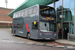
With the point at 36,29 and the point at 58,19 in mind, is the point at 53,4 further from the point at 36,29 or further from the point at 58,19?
the point at 36,29

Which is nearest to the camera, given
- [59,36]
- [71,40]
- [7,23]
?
[71,40]

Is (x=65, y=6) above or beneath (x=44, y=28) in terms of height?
above

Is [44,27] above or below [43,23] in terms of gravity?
below

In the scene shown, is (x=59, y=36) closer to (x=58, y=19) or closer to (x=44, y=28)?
(x=58, y=19)

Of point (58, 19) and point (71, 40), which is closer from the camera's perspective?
point (71, 40)

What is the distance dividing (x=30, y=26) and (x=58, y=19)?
418 centimetres

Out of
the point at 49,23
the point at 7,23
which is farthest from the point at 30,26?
the point at 7,23

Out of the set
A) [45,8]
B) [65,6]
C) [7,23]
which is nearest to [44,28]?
[45,8]

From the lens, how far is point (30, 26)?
13141 mm

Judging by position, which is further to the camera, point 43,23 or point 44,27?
point 43,23

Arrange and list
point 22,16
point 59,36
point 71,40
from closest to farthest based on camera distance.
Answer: point 71,40
point 59,36
point 22,16

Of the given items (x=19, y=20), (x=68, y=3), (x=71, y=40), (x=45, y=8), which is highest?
(x=68, y=3)

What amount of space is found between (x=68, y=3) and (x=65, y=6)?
0.56m

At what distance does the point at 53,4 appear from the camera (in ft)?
50.8
